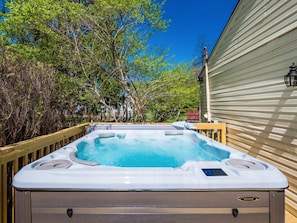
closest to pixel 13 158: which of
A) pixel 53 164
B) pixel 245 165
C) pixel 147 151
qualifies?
pixel 53 164

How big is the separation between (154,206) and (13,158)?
4.49ft

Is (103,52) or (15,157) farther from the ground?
(103,52)

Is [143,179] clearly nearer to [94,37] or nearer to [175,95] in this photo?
[175,95]

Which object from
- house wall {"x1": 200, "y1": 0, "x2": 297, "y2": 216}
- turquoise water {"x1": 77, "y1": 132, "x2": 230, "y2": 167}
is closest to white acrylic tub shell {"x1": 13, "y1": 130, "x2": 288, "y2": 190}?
turquoise water {"x1": 77, "y1": 132, "x2": 230, "y2": 167}

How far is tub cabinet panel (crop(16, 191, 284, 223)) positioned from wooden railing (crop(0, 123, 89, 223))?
354 millimetres

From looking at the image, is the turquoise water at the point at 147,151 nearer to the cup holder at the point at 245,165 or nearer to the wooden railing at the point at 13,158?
the wooden railing at the point at 13,158

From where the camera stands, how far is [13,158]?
1.91 meters

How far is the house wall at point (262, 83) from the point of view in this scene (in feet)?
8.99

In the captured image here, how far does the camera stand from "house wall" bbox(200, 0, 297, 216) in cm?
274

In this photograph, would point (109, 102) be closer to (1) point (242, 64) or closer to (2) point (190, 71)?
(2) point (190, 71)

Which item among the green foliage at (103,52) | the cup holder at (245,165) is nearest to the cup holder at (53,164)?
the cup holder at (245,165)

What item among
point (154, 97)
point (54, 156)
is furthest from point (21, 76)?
point (154, 97)

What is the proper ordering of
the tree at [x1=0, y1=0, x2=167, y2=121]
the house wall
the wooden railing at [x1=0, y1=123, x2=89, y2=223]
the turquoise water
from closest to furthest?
the wooden railing at [x1=0, y1=123, x2=89, y2=223]
the house wall
the turquoise water
the tree at [x1=0, y1=0, x2=167, y2=121]

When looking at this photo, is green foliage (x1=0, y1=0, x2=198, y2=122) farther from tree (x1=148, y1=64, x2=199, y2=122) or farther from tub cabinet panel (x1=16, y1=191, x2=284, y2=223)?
tub cabinet panel (x1=16, y1=191, x2=284, y2=223)
